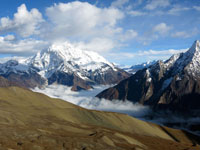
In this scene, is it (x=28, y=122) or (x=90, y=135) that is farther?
(x=28, y=122)

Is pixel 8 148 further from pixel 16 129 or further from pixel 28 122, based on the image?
pixel 28 122

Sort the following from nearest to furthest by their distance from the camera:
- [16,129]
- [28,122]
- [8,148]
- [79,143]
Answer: [8,148], [79,143], [16,129], [28,122]

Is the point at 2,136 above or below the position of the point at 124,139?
above

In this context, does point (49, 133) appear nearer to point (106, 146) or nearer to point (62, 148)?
point (62, 148)

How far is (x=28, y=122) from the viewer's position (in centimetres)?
19912

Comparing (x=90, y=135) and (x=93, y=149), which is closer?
(x=93, y=149)

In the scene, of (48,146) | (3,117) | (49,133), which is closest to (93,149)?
(48,146)

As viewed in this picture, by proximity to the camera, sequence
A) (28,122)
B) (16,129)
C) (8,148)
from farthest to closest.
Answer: (28,122) < (16,129) < (8,148)

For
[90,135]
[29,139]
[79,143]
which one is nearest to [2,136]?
[29,139]

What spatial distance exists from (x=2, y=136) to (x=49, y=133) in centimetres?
3319

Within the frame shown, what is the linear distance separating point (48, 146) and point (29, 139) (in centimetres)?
1452

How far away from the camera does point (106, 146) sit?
15975cm

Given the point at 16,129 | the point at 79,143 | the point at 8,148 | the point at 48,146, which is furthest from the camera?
the point at 16,129

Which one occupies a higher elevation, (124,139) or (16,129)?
(16,129)
